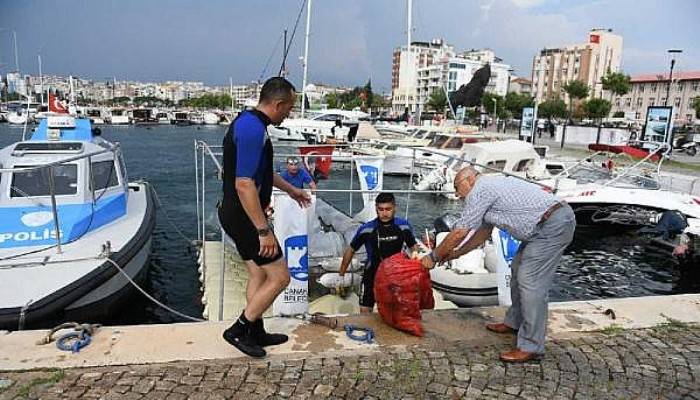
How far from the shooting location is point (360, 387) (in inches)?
140

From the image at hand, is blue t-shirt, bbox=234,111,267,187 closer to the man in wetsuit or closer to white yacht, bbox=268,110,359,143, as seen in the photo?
the man in wetsuit

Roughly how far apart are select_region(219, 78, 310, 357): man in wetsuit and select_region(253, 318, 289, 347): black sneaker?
0.05 ft

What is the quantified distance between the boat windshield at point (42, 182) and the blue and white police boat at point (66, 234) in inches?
0.6

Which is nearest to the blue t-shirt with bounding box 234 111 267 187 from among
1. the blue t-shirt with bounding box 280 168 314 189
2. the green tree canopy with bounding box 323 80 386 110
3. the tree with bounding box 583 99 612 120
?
the blue t-shirt with bounding box 280 168 314 189

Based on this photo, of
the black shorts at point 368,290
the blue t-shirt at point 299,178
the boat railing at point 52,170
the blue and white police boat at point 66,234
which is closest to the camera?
the black shorts at point 368,290

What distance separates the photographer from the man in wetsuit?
327cm

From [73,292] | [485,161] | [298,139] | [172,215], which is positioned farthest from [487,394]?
[298,139]

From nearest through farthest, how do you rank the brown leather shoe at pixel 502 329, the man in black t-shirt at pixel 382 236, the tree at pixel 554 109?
the brown leather shoe at pixel 502 329 < the man in black t-shirt at pixel 382 236 < the tree at pixel 554 109

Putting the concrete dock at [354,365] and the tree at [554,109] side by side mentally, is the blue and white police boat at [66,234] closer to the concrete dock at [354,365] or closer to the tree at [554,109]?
the concrete dock at [354,365]

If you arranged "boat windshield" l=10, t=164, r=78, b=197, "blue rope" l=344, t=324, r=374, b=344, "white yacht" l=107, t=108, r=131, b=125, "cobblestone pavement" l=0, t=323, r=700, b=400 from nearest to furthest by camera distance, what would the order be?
"cobblestone pavement" l=0, t=323, r=700, b=400, "blue rope" l=344, t=324, r=374, b=344, "boat windshield" l=10, t=164, r=78, b=197, "white yacht" l=107, t=108, r=131, b=125

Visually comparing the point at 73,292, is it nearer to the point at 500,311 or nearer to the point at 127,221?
the point at 127,221

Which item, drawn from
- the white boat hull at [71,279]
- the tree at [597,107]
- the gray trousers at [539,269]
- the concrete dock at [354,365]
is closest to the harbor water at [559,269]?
the white boat hull at [71,279]

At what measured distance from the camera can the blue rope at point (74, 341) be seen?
3811mm

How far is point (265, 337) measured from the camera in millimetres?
4023
